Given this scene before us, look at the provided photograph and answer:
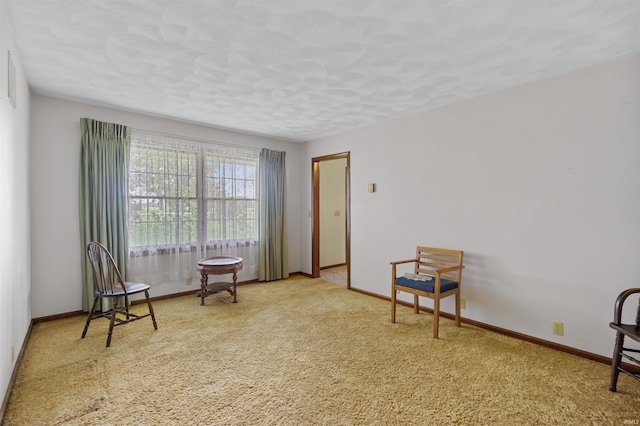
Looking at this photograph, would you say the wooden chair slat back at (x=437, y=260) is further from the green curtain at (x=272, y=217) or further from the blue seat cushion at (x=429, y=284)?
the green curtain at (x=272, y=217)

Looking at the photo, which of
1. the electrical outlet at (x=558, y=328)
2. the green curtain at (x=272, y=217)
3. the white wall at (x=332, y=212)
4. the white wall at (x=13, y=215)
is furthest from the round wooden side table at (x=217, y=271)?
the electrical outlet at (x=558, y=328)

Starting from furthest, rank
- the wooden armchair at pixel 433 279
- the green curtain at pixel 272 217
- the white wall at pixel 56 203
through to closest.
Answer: the green curtain at pixel 272 217 < the white wall at pixel 56 203 < the wooden armchair at pixel 433 279

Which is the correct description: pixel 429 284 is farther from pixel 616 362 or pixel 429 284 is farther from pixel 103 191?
pixel 103 191

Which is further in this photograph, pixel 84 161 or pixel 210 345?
pixel 84 161

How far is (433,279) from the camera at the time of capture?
312cm

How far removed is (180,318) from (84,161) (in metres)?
2.12

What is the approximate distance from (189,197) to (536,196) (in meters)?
4.16

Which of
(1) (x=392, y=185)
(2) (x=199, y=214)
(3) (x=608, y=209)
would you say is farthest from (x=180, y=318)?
(3) (x=608, y=209)

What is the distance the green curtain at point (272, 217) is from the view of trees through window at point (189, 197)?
14 cm

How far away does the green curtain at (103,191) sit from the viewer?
3496 millimetres

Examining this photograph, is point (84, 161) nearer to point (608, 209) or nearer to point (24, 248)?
point (24, 248)

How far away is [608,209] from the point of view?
2453mm

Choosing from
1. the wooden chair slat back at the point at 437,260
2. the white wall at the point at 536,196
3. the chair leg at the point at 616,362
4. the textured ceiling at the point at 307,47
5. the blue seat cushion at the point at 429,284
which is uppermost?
the textured ceiling at the point at 307,47

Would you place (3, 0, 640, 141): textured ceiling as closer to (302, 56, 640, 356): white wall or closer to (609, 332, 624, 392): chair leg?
(302, 56, 640, 356): white wall
